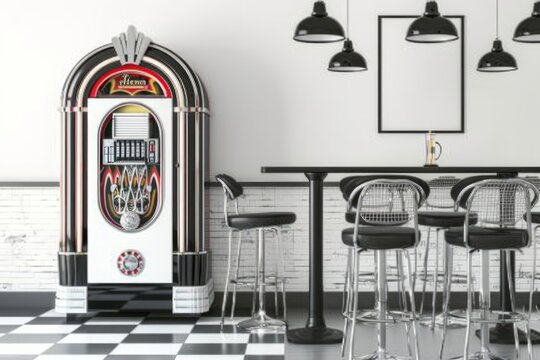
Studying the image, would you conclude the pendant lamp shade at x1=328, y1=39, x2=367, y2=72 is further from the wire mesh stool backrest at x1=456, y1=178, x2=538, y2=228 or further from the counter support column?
the wire mesh stool backrest at x1=456, y1=178, x2=538, y2=228

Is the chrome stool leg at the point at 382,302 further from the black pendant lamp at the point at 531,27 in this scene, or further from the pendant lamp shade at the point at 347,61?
the black pendant lamp at the point at 531,27

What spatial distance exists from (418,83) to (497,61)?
758mm

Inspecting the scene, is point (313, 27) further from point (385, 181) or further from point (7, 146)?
point (7, 146)

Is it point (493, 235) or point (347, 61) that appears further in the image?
point (347, 61)

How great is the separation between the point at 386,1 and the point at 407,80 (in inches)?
28.9

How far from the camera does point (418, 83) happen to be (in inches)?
258

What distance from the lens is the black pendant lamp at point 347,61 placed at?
5.99m

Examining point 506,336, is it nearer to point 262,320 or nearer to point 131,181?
point 262,320

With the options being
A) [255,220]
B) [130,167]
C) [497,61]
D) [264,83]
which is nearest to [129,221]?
[130,167]

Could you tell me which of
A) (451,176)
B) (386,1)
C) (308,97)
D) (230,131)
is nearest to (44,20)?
(230,131)

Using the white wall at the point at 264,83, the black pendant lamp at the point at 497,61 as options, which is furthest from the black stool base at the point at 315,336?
the black pendant lamp at the point at 497,61

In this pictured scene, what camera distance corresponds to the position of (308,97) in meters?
6.59

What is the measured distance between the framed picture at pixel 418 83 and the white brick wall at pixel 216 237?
0.92m

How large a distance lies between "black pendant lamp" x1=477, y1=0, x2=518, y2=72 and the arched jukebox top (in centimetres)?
237
